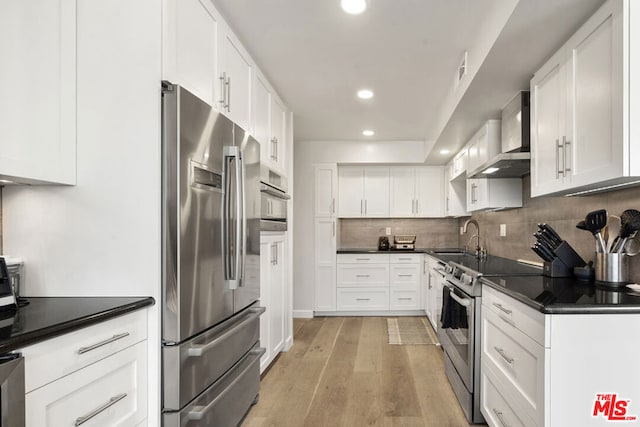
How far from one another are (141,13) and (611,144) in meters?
2.02

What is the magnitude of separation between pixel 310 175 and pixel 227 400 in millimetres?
3893

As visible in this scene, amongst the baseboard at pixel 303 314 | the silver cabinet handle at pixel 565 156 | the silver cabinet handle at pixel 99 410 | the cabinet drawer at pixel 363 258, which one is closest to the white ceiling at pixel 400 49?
the silver cabinet handle at pixel 565 156

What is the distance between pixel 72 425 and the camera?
1.30 meters

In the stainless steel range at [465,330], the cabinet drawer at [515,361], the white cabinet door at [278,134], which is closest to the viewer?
the cabinet drawer at [515,361]

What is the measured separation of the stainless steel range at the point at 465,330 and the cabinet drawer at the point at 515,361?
0.10m

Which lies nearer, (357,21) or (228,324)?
(228,324)

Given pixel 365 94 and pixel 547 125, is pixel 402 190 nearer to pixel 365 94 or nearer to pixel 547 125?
pixel 365 94

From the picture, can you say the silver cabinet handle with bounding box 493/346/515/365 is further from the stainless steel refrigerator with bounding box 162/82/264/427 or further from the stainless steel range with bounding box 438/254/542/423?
the stainless steel refrigerator with bounding box 162/82/264/427

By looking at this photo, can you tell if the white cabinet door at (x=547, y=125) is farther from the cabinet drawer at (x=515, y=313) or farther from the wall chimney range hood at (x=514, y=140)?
the cabinet drawer at (x=515, y=313)

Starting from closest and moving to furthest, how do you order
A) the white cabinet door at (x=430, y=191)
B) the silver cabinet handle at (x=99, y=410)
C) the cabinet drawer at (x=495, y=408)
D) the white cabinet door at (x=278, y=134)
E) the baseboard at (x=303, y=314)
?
the silver cabinet handle at (x=99, y=410) < the cabinet drawer at (x=495, y=408) < the white cabinet door at (x=278, y=134) < the baseboard at (x=303, y=314) < the white cabinet door at (x=430, y=191)

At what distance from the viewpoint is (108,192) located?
1.77 metres

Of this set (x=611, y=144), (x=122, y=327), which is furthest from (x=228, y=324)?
(x=611, y=144)

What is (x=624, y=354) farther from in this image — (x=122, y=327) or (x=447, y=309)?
(x=122, y=327)

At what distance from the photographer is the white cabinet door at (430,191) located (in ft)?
20.0
